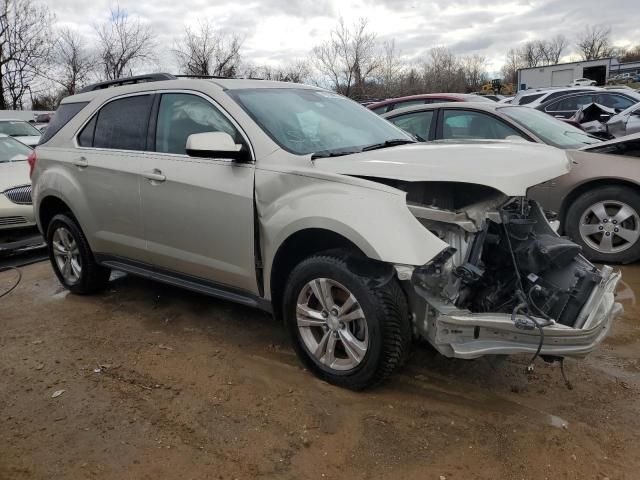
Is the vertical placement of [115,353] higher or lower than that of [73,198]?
lower

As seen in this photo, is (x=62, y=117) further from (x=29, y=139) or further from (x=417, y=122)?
(x=29, y=139)

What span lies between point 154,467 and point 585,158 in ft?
15.8

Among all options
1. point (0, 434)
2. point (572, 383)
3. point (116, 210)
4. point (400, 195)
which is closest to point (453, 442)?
point (572, 383)

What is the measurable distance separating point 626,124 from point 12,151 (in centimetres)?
931

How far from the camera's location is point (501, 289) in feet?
10.0

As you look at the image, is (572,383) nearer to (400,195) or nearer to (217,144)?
(400,195)

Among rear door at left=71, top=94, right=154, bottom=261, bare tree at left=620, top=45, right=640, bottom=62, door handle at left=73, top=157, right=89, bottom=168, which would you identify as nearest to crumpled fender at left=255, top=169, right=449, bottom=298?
rear door at left=71, top=94, right=154, bottom=261

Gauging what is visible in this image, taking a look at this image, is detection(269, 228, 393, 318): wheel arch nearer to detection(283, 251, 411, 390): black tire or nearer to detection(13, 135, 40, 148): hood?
detection(283, 251, 411, 390): black tire

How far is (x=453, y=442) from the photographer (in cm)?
275

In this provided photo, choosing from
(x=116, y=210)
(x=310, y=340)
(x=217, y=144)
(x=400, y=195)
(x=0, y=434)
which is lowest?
(x=0, y=434)

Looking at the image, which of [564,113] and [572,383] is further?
[564,113]

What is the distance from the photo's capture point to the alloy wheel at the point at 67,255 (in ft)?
16.6

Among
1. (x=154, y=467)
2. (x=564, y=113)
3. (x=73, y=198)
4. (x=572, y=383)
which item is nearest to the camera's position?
(x=154, y=467)

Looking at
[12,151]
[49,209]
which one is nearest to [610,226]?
[49,209]
